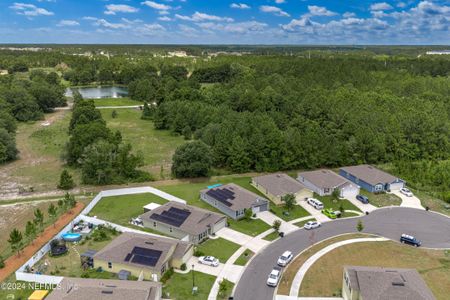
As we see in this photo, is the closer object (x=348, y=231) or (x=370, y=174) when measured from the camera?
(x=348, y=231)

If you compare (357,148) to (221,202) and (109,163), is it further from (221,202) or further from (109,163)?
(109,163)

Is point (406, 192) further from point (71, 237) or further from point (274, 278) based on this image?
point (71, 237)

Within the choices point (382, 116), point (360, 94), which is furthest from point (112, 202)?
point (360, 94)

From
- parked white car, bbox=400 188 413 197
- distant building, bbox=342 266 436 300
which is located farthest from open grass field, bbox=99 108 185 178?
distant building, bbox=342 266 436 300

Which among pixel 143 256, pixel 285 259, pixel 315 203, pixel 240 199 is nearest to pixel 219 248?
pixel 285 259

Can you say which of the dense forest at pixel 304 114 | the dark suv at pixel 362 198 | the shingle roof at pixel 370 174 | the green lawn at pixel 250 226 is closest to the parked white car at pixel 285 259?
the green lawn at pixel 250 226
